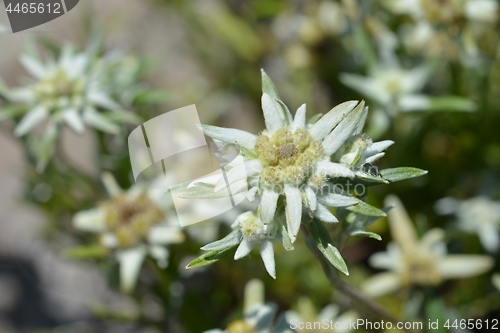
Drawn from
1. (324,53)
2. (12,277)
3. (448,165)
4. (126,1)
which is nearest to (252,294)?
(448,165)

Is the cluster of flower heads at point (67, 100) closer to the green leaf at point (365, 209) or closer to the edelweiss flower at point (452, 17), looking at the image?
the green leaf at point (365, 209)

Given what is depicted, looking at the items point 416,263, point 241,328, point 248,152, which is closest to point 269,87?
point 248,152

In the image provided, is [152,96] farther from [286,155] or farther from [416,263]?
[416,263]

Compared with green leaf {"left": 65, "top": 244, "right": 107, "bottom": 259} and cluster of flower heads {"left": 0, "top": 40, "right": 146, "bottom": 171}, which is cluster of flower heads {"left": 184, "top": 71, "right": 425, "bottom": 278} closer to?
cluster of flower heads {"left": 0, "top": 40, "right": 146, "bottom": 171}

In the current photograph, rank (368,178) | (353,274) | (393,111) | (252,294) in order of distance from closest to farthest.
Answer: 1. (368,178)
2. (252,294)
3. (393,111)
4. (353,274)

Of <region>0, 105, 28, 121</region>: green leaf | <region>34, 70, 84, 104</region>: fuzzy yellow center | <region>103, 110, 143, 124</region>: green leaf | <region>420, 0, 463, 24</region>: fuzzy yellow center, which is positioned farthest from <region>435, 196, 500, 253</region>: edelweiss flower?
<region>0, 105, 28, 121</region>: green leaf

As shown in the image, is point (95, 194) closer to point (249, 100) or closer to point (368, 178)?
point (249, 100)

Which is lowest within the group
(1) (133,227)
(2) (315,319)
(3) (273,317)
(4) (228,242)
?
(2) (315,319)
